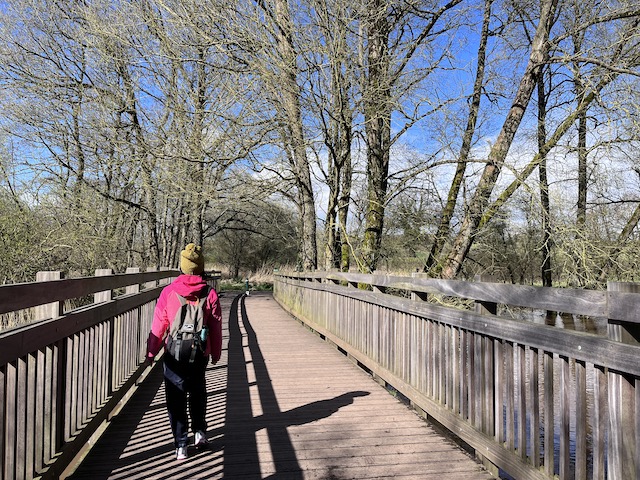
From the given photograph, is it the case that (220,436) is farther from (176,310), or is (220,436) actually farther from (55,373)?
(55,373)

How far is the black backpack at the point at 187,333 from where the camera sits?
148 inches

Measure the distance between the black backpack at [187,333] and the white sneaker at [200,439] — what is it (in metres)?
0.57

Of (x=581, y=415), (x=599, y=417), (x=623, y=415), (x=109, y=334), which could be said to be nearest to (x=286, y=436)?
(x=109, y=334)

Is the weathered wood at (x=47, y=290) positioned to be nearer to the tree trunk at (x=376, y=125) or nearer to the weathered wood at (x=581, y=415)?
the weathered wood at (x=581, y=415)

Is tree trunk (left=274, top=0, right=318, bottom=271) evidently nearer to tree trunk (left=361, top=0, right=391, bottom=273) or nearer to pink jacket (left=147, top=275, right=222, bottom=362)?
tree trunk (left=361, top=0, right=391, bottom=273)

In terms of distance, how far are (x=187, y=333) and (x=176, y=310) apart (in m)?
0.19

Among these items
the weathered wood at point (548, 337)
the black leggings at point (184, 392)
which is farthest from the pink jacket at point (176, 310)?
the weathered wood at point (548, 337)

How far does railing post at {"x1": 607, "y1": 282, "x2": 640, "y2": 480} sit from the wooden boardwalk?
1341 mm

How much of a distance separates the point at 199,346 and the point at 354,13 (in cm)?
682

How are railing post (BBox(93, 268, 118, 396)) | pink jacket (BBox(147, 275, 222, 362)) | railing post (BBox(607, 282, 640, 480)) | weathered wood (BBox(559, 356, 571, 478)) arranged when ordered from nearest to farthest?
railing post (BBox(607, 282, 640, 480))
weathered wood (BBox(559, 356, 571, 478))
pink jacket (BBox(147, 275, 222, 362))
railing post (BBox(93, 268, 118, 396))

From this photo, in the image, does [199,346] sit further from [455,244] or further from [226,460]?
[455,244]

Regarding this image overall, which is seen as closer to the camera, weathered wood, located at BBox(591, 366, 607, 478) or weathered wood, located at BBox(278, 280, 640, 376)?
weathered wood, located at BBox(278, 280, 640, 376)

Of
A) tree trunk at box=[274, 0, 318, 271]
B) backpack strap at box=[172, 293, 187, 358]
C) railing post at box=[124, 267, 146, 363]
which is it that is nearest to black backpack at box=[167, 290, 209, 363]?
backpack strap at box=[172, 293, 187, 358]

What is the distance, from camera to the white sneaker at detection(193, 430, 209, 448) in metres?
3.91
